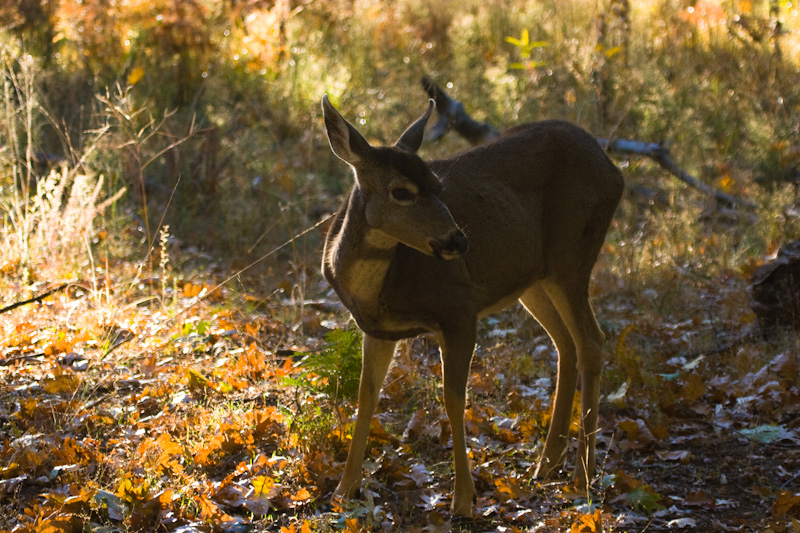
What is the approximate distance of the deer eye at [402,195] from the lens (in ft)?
13.7

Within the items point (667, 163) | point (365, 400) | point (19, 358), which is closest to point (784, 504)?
point (365, 400)

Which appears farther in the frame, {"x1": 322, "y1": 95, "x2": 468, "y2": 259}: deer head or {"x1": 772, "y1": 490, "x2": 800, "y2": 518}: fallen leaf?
{"x1": 772, "y1": 490, "x2": 800, "y2": 518}: fallen leaf

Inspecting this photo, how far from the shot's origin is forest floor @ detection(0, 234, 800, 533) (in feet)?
14.1

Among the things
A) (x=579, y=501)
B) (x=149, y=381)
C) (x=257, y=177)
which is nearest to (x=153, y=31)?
(x=257, y=177)

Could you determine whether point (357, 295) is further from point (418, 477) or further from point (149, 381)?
point (149, 381)

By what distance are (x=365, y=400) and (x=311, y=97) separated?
8027mm

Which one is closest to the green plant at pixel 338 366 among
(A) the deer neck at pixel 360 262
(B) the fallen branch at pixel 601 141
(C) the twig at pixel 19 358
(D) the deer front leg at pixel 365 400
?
(D) the deer front leg at pixel 365 400

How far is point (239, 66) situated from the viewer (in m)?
12.6

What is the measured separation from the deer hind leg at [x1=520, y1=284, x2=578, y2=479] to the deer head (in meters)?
1.45

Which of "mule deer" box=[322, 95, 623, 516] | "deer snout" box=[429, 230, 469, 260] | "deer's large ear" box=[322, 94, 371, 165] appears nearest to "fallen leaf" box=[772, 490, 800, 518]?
"mule deer" box=[322, 95, 623, 516]

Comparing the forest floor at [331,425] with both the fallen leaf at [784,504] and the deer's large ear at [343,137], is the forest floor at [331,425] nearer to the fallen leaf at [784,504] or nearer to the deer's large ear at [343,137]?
the fallen leaf at [784,504]

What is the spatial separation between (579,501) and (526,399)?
1.36 metres

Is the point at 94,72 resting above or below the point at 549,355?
above

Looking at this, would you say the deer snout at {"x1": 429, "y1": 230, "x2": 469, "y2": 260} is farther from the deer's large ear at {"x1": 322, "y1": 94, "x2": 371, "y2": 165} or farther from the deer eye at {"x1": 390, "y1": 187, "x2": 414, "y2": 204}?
the deer's large ear at {"x1": 322, "y1": 94, "x2": 371, "y2": 165}
